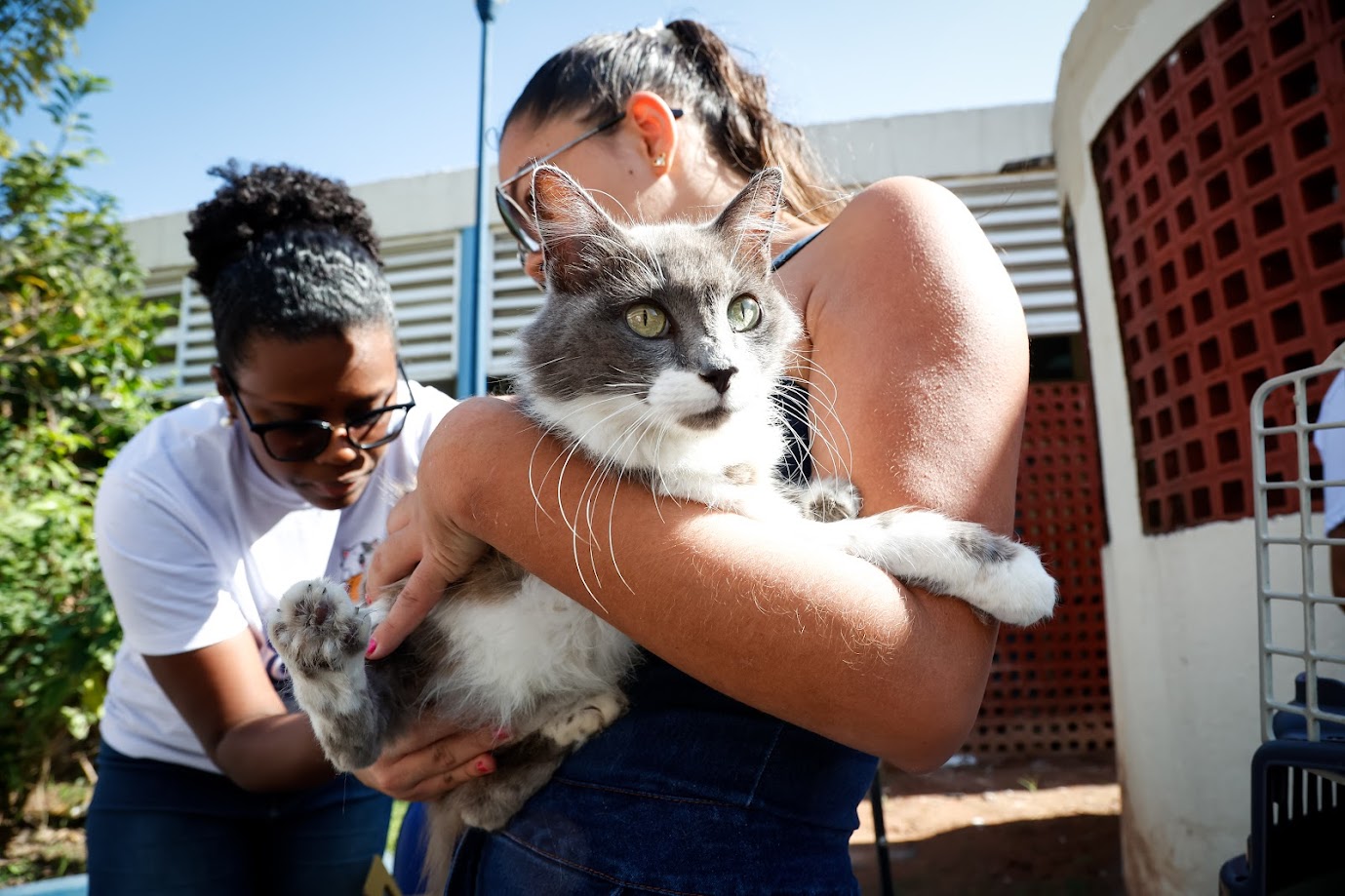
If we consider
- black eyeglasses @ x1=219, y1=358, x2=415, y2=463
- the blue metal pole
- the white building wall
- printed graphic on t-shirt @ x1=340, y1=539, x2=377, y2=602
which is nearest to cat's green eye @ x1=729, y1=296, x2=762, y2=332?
black eyeglasses @ x1=219, y1=358, x2=415, y2=463

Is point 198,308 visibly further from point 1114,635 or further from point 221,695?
point 1114,635

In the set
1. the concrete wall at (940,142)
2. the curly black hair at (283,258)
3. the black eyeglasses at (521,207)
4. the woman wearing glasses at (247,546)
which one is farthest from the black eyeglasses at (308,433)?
the concrete wall at (940,142)

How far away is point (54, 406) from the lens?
18.9 feet

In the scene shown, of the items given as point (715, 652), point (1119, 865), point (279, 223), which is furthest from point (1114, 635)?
point (279, 223)

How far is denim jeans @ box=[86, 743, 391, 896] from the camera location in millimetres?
2301

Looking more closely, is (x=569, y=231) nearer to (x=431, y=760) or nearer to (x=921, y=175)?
(x=431, y=760)

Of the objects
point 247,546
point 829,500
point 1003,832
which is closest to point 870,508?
point 829,500

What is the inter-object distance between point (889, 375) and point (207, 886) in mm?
2352

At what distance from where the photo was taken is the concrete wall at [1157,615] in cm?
305

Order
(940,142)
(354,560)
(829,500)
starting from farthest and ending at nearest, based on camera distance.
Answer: (940,142) → (354,560) → (829,500)

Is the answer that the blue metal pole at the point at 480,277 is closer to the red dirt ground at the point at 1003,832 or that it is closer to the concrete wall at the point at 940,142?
the concrete wall at the point at 940,142

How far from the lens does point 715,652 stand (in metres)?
1.15

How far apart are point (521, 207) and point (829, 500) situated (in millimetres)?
1044

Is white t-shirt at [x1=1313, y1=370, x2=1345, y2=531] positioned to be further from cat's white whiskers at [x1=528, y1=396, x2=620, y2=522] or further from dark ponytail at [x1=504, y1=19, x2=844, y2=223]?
cat's white whiskers at [x1=528, y1=396, x2=620, y2=522]
